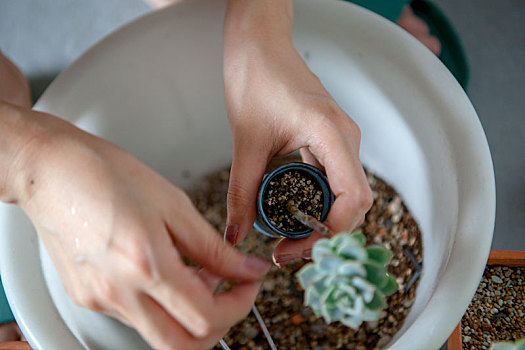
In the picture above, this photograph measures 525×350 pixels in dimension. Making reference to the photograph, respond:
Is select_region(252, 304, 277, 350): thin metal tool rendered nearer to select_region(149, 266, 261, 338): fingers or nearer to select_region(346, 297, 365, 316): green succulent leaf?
select_region(149, 266, 261, 338): fingers

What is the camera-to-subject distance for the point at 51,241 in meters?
0.49

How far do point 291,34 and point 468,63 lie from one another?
0.48m

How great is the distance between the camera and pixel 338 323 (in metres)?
0.76

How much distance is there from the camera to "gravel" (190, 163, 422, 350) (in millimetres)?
729

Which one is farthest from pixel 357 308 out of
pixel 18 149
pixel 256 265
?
pixel 18 149

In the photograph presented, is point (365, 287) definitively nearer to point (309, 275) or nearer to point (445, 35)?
point (309, 275)

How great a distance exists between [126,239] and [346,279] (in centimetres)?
21

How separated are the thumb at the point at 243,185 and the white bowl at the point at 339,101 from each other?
228mm

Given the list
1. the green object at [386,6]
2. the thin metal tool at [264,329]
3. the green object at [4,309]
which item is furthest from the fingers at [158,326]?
the green object at [386,6]

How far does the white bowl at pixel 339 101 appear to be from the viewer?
0.57 metres

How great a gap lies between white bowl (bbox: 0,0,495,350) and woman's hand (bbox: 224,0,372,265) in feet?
0.28

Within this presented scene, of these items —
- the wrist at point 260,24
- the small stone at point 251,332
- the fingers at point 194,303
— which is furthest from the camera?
the small stone at point 251,332

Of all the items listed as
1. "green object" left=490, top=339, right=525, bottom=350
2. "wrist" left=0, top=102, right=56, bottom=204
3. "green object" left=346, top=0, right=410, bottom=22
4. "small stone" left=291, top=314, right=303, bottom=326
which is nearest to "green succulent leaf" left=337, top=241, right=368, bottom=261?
"green object" left=490, top=339, right=525, bottom=350

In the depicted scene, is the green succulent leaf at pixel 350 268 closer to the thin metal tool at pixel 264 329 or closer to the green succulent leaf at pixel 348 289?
the green succulent leaf at pixel 348 289
